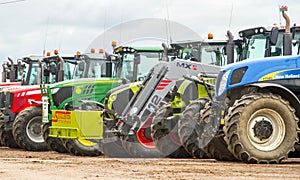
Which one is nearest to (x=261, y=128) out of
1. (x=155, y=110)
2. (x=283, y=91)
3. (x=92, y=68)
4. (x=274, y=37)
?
(x=283, y=91)

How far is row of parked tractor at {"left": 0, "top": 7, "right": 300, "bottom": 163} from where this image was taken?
1213cm

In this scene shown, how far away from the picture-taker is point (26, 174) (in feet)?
34.6

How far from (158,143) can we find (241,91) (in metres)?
2.63

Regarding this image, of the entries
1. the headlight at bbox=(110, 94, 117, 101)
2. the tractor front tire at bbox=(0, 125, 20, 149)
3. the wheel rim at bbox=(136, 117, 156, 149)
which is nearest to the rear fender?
the wheel rim at bbox=(136, 117, 156, 149)

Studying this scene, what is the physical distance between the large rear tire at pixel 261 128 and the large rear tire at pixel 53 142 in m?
6.21

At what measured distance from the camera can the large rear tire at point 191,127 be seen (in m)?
13.5

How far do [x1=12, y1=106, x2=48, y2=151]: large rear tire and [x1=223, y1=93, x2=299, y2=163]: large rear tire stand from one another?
7764 mm

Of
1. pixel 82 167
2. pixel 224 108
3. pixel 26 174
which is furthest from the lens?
pixel 224 108

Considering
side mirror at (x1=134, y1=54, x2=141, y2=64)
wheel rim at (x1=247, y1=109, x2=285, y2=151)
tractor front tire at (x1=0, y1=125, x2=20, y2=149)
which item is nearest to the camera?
wheel rim at (x1=247, y1=109, x2=285, y2=151)

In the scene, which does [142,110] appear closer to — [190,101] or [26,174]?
[190,101]

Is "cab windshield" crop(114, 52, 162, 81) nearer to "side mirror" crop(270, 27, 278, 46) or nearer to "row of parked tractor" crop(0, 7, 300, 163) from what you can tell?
"row of parked tractor" crop(0, 7, 300, 163)

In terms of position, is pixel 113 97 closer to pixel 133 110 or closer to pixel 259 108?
pixel 133 110

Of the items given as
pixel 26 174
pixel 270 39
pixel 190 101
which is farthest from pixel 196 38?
pixel 26 174

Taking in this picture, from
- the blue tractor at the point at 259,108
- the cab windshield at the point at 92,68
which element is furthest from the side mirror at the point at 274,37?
the cab windshield at the point at 92,68
